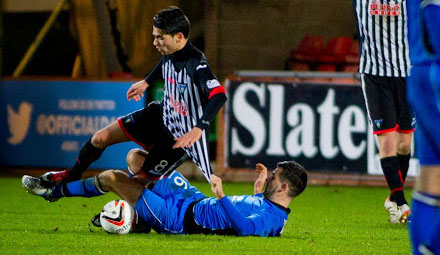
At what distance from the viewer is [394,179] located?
6.91 meters

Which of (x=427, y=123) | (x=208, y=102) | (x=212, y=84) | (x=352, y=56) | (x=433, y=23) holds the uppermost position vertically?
(x=433, y=23)

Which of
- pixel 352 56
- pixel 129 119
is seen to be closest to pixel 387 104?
pixel 129 119

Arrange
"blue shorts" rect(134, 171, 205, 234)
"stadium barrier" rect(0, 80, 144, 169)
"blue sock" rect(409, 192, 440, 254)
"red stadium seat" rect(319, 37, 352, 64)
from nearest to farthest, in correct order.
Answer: "blue sock" rect(409, 192, 440, 254) → "blue shorts" rect(134, 171, 205, 234) → "stadium barrier" rect(0, 80, 144, 169) → "red stadium seat" rect(319, 37, 352, 64)

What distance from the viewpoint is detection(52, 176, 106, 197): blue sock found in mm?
6039

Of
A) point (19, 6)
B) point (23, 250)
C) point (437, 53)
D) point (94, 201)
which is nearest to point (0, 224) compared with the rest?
point (23, 250)

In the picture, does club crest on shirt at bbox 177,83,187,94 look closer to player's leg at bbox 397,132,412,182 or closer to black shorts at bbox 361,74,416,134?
black shorts at bbox 361,74,416,134

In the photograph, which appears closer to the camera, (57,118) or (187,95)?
(187,95)

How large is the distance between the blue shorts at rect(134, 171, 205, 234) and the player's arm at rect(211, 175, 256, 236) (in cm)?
36

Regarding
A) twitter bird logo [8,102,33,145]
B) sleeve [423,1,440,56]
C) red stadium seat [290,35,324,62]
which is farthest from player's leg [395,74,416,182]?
red stadium seat [290,35,324,62]

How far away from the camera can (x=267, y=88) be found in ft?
33.9

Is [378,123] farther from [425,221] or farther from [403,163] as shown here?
[425,221]

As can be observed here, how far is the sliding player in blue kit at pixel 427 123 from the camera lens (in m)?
3.32

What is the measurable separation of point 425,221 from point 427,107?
0.40 m

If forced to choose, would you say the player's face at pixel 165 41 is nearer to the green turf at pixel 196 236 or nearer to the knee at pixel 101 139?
the knee at pixel 101 139
